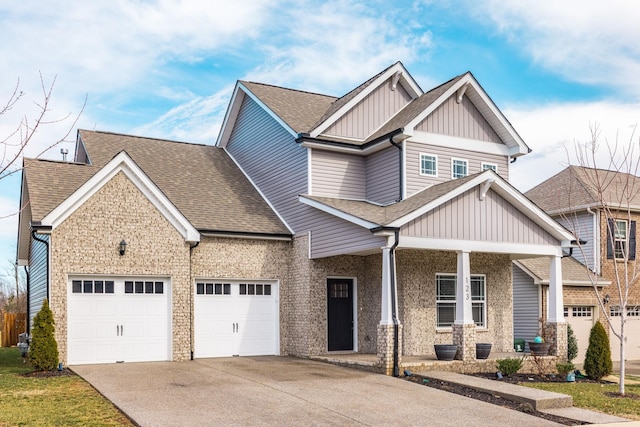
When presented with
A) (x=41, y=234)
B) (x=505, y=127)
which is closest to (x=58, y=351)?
(x=41, y=234)

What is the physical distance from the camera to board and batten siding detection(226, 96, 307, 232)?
67.2 ft

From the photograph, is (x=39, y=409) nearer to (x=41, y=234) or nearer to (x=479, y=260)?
(x=41, y=234)

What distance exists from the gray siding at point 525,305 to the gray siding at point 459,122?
19.8 feet

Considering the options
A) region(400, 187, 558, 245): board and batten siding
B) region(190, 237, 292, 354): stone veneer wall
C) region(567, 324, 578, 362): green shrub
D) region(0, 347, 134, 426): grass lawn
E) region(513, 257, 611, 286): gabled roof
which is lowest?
region(567, 324, 578, 362): green shrub

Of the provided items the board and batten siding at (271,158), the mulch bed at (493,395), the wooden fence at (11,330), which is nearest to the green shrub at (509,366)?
the mulch bed at (493,395)

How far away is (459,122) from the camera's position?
20781mm

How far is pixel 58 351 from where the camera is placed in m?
16.0

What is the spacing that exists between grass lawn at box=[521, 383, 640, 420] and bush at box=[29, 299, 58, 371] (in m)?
10.8

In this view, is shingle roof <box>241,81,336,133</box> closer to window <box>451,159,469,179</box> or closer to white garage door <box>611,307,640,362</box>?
window <box>451,159,469,179</box>

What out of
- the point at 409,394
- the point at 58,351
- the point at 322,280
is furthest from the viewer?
the point at 322,280

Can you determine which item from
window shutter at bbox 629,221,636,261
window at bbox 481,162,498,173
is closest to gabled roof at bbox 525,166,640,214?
window shutter at bbox 629,221,636,261

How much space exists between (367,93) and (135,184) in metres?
7.73

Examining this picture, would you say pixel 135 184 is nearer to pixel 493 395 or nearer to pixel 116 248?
pixel 116 248

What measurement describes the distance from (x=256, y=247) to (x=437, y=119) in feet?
21.8
